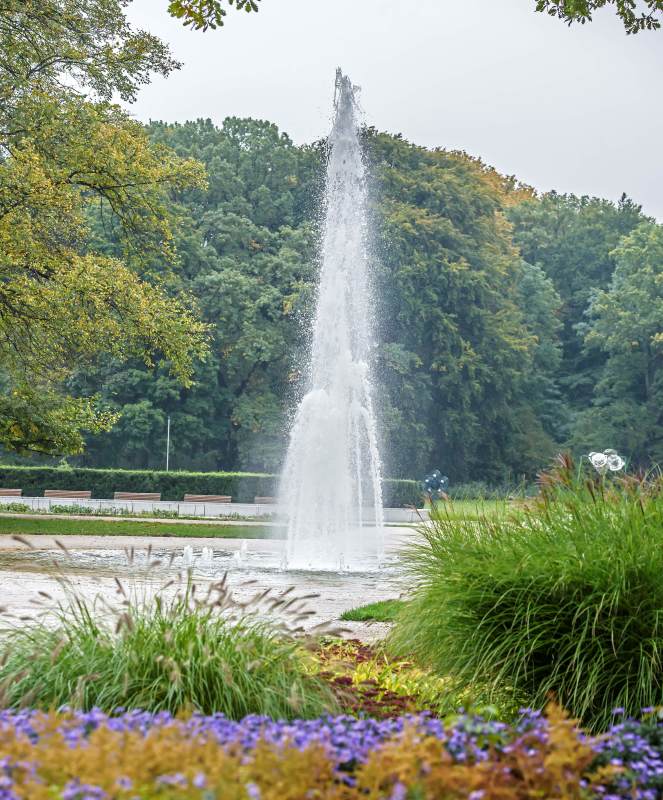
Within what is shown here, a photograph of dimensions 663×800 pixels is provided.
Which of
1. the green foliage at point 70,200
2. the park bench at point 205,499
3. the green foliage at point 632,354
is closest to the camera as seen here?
the green foliage at point 70,200

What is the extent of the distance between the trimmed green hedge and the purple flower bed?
3031 centimetres

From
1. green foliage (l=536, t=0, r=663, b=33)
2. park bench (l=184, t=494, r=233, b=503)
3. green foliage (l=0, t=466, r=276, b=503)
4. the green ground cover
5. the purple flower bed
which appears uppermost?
green foliage (l=536, t=0, r=663, b=33)

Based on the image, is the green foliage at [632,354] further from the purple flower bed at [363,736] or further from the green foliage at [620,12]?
the purple flower bed at [363,736]

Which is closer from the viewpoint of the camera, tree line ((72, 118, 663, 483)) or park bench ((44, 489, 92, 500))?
park bench ((44, 489, 92, 500))

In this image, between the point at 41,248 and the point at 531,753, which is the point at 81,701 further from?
the point at 41,248

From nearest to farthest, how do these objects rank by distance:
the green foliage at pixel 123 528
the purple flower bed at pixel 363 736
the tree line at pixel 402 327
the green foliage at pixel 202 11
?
the purple flower bed at pixel 363 736
the green foliage at pixel 202 11
the green foliage at pixel 123 528
the tree line at pixel 402 327

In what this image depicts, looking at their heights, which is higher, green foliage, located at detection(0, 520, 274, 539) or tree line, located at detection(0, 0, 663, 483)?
tree line, located at detection(0, 0, 663, 483)

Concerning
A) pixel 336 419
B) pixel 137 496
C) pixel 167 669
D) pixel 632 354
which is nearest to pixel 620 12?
pixel 336 419

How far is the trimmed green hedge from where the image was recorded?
33.4 m

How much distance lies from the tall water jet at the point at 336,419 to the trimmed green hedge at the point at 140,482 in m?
13.6

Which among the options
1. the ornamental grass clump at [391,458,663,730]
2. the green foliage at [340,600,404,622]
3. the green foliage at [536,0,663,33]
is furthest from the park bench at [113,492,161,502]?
the ornamental grass clump at [391,458,663,730]

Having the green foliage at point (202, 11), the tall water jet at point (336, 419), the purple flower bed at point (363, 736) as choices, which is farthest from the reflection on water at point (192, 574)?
the purple flower bed at point (363, 736)

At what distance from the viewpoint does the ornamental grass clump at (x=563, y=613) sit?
490 centimetres

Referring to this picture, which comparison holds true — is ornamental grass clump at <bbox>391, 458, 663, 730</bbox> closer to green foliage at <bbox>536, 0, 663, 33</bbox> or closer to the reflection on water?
the reflection on water
